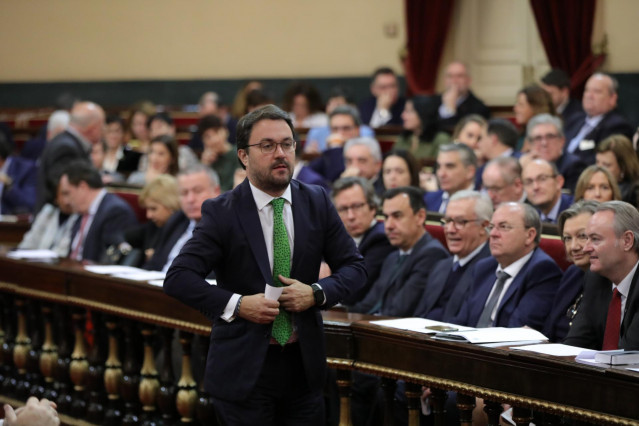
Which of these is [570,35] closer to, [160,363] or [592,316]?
[160,363]

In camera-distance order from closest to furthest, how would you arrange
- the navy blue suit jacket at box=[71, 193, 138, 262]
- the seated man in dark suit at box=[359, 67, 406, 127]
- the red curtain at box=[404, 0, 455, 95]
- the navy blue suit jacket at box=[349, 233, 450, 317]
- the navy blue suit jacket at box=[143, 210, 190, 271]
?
the navy blue suit jacket at box=[349, 233, 450, 317] < the navy blue suit jacket at box=[143, 210, 190, 271] < the navy blue suit jacket at box=[71, 193, 138, 262] < the seated man in dark suit at box=[359, 67, 406, 127] < the red curtain at box=[404, 0, 455, 95]

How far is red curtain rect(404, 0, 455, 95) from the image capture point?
10.6 meters

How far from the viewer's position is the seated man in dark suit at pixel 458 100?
8.94 metres

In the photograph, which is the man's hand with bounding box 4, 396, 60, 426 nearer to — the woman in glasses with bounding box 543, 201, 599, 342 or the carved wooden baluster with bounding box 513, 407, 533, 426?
the carved wooden baluster with bounding box 513, 407, 533, 426

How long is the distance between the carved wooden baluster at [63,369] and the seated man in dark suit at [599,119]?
3.70 metres

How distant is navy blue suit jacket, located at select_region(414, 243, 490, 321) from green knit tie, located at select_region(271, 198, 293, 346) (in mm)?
1670

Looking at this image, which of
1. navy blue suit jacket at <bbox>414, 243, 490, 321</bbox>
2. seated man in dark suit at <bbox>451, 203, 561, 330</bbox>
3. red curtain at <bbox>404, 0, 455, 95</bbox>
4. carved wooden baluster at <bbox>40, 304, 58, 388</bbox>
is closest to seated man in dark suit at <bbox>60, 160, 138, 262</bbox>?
carved wooden baluster at <bbox>40, 304, 58, 388</bbox>

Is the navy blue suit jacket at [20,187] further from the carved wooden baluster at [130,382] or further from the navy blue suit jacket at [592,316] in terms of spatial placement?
the navy blue suit jacket at [592,316]

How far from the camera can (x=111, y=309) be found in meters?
4.63

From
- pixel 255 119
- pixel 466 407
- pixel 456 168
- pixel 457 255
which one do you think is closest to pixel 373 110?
pixel 456 168

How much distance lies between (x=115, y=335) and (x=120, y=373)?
175 millimetres

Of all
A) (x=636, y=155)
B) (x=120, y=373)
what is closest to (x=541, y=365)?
(x=120, y=373)

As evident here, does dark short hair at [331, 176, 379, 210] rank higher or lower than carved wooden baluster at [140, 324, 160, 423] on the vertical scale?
higher

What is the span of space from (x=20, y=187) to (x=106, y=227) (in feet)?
11.5
